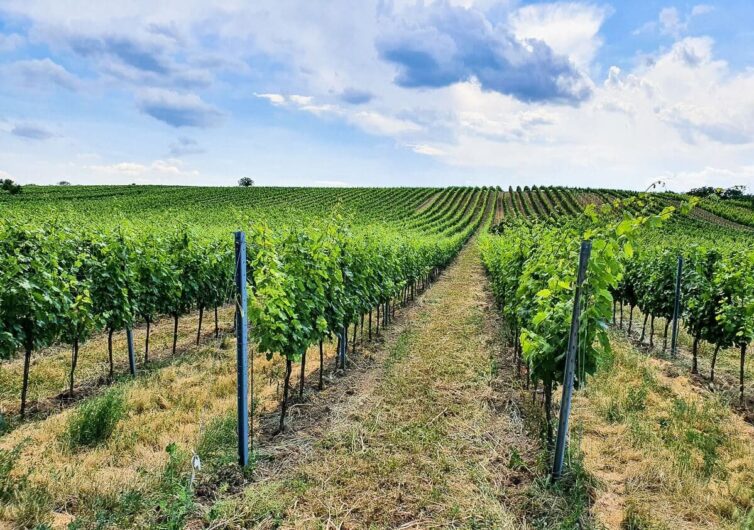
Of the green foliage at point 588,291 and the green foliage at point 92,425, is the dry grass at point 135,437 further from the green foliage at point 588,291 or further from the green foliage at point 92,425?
the green foliage at point 588,291

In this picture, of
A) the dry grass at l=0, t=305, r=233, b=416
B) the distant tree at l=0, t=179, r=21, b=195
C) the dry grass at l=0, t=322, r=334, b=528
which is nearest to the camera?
the dry grass at l=0, t=322, r=334, b=528

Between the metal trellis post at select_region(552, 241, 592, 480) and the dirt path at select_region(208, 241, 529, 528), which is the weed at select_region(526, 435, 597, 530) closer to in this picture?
the metal trellis post at select_region(552, 241, 592, 480)

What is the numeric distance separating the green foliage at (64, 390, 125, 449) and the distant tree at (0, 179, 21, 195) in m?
74.4

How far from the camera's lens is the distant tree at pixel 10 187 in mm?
63062

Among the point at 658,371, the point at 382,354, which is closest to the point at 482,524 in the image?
the point at 382,354

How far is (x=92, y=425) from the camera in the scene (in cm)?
561

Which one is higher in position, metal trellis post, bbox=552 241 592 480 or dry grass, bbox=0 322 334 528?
metal trellis post, bbox=552 241 592 480

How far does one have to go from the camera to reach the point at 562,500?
4.60 meters

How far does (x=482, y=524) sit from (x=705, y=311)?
23.9 ft

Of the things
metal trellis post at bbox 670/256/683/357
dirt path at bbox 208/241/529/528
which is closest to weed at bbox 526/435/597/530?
dirt path at bbox 208/241/529/528

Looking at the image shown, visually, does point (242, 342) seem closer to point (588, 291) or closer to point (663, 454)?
point (588, 291)

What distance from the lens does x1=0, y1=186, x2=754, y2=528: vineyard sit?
14.5 feet

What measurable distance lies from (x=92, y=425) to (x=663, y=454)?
6.98m

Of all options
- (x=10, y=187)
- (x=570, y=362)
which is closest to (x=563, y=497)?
(x=570, y=362)
